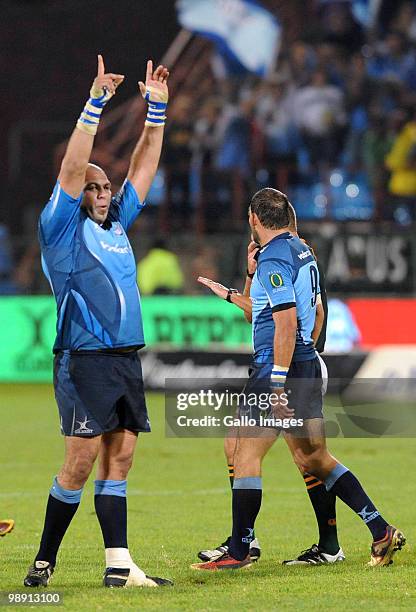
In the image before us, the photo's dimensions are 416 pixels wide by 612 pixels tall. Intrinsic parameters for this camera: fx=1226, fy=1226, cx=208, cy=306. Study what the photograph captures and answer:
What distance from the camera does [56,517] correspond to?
248 inches

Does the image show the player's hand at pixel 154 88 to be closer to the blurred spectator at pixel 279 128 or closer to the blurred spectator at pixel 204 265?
the blurred spectator at pixel 204 265

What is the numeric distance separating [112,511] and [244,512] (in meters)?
0.88

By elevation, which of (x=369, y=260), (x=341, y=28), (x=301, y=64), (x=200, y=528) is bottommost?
(x=200, y=528)

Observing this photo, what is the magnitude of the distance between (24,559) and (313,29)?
18.7 m

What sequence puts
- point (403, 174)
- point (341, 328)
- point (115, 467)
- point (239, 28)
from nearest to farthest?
1. point (115, 467)
2. point (341, 328)
3. point (403, 174)
4. point (239, 28)

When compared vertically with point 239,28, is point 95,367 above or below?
below

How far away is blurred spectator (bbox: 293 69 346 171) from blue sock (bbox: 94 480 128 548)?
52.9ft

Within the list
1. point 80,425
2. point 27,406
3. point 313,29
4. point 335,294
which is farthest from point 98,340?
point 313,29

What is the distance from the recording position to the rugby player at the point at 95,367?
623cm

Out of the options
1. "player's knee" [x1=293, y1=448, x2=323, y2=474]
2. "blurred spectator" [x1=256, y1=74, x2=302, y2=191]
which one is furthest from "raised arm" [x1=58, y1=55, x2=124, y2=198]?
"blurred spectator" [x1=256, y1=74, x2=302, y2=191]

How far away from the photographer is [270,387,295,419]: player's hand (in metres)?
6.63

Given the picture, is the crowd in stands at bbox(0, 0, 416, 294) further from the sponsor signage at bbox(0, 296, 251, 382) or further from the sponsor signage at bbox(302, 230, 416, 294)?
the sponsor signage at bbox(302, 230, 416, 294)

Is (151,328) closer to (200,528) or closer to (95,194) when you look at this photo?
(200,528)

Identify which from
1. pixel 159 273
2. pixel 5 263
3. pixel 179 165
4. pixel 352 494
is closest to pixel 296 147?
pixel 179 165
